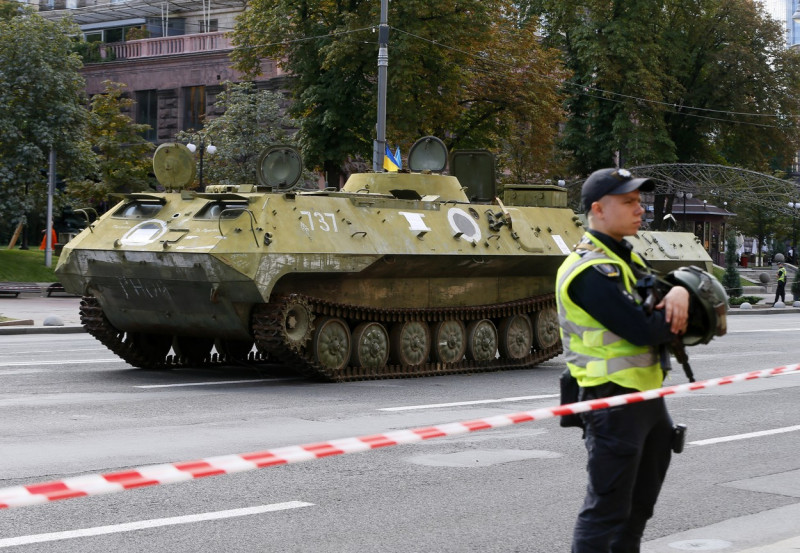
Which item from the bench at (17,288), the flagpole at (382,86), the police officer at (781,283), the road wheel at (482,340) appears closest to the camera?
the road wheel at (482,340)

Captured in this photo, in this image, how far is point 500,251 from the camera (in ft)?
57.0

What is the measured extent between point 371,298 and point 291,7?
20682mm

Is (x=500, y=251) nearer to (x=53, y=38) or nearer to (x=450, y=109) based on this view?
(x=450, y=109)

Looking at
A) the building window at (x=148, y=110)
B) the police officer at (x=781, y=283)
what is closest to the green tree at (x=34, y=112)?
the building window at (x=148, y=110)

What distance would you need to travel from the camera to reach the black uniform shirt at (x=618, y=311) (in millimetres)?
5027

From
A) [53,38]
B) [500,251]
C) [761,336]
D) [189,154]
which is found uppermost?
[53,38]

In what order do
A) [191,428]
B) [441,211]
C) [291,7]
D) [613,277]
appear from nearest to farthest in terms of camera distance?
[613,277] → [191,428] → [441,211] → [291,7]

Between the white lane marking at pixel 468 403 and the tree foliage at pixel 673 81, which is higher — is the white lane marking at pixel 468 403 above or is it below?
below

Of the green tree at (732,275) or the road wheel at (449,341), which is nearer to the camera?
the road wheel at (449,341)

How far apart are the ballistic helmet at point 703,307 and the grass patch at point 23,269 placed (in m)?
33.8

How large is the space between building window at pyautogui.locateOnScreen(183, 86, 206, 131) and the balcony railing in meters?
1.61

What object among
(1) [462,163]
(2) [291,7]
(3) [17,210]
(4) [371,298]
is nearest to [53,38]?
(3) [17,210]

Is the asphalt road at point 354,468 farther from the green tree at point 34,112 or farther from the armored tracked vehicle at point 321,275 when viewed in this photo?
the green tree at point 34,112

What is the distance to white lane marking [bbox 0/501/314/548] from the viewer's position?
6.67 m
